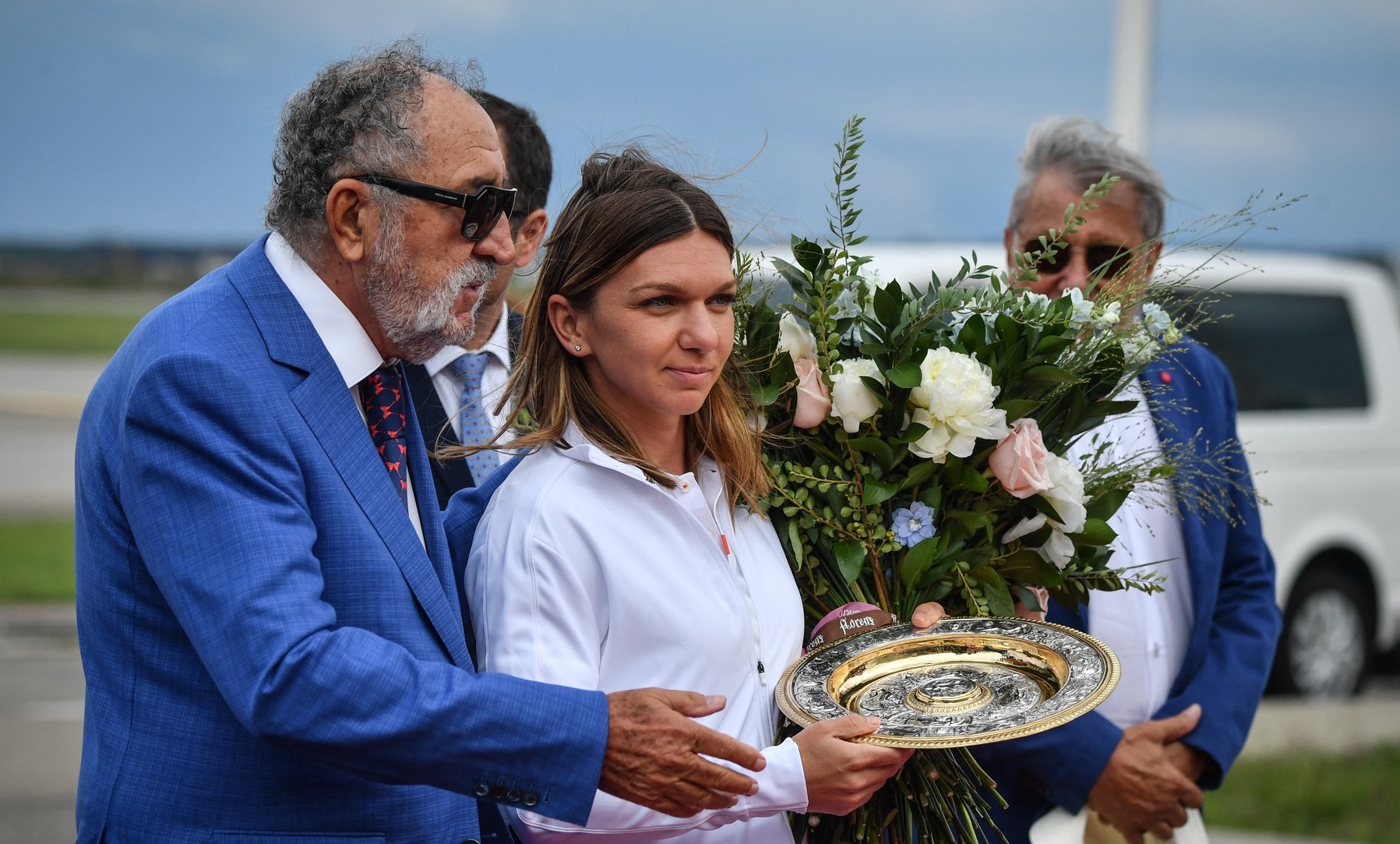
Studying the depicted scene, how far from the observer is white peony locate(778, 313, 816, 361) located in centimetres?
220

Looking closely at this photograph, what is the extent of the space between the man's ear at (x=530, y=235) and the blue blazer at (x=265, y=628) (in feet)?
4.09

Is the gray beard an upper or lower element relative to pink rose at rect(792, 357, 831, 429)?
upper

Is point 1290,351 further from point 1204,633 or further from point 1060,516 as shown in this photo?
point 1060,516

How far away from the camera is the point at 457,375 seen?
9.48ft

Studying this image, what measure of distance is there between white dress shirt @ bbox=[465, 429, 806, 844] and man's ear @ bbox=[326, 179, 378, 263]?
0.43 m

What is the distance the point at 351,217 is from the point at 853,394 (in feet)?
2.77

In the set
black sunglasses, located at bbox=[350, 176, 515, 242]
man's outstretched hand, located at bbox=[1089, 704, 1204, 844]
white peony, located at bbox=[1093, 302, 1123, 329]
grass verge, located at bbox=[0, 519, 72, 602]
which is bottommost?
grass verge, located at bbox=[0, 519, 72, 602]

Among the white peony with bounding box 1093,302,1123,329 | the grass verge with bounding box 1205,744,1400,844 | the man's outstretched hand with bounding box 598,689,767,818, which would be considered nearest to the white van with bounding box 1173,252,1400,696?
the grass verge with bounding box 1205,744,1400,844

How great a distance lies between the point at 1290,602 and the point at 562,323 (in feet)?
21.5

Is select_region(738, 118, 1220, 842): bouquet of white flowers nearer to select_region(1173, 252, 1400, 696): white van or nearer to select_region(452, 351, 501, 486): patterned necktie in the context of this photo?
select_region(452, 351, 501, 486): patterned necktie

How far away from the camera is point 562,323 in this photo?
2066 millimetres

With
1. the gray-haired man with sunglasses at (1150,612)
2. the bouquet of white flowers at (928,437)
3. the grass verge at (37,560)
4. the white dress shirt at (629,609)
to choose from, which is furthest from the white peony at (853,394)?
the grass verge at (37,560)

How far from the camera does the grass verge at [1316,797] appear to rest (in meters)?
5.29

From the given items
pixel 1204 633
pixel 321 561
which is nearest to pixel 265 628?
pixel 321 561
